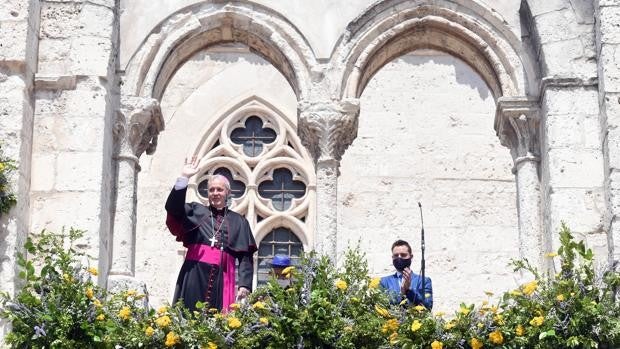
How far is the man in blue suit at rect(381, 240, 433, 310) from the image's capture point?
37.0ft

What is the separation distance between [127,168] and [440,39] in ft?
8.21

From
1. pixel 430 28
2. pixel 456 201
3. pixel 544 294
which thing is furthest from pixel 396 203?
pixel 544 294

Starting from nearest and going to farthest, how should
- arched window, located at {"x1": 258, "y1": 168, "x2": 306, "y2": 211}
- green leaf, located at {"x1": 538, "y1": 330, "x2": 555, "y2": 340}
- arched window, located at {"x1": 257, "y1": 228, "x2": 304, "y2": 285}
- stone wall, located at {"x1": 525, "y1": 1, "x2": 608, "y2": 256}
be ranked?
1. green leaf, located at {"x1": 538, "y1": 330, "x2": 555, "y2": 340}
2. stone wall, located at {"x1": 525, "y1": 1, "x2": 608, "y2": 256}
3. arched window, located at {"x1": 257, "y1": 228, "x2": 304, "y2": 285}
4. arched window, located at {"x1": 258, "y1": 168, "x2": 306, "y2": 211}

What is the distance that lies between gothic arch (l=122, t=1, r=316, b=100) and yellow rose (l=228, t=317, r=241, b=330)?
8.24 feet

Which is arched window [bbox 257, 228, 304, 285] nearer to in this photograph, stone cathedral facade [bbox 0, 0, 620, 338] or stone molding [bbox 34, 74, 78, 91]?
stone cathedral facade [bbox 0, 0, 620, 338]

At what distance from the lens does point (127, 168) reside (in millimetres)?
12336

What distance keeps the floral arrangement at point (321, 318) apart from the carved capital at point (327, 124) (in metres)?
1.80

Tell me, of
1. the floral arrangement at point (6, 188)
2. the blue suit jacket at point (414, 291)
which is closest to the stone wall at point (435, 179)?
the blue suit jacket at point (414, 291)

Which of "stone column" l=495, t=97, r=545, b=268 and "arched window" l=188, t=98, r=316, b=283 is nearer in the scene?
"stone column" l=495, t=97, r=545, b=268

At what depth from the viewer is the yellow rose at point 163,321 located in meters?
10.4

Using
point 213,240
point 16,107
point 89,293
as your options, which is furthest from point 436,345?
point 16,107

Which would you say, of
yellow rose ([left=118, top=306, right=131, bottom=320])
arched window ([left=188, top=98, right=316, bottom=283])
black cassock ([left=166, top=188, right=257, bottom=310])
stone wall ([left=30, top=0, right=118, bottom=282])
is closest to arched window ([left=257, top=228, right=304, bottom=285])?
arched window ([left=188, top=98, right=316, bottom=283])

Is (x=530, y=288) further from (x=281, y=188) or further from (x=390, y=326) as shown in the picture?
(x=281, y=188)

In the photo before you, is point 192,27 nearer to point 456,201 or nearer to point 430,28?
point 430,28
